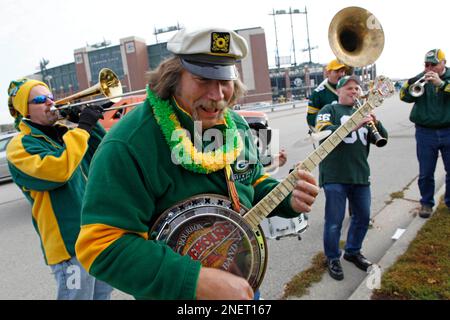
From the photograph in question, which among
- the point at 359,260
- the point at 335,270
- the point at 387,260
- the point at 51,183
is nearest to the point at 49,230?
the point at 51,183

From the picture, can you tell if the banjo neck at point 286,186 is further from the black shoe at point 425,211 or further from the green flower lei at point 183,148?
the black shoe at point 425,211

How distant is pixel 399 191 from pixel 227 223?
5253 millimetres

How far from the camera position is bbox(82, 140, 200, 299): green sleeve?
1.23 meters

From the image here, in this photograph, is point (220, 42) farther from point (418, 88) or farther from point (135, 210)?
point (418, 88)

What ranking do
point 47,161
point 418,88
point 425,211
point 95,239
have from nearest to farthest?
point 95,239
point 47,161
point 425,211
point 418,88

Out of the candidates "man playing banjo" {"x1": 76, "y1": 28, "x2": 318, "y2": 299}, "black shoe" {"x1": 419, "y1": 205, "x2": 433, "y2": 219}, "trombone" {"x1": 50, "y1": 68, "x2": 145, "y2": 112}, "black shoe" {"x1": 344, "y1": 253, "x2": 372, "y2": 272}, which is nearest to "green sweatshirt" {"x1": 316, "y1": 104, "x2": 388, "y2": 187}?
"black shoe" {"x1": 344, "y1": 253, "x2": 372, "y2": 272}

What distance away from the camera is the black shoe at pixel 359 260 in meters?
3.48

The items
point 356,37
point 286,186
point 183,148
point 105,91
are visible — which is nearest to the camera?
point 183,148

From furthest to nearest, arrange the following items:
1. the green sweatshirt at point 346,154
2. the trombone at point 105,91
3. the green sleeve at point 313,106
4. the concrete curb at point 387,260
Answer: the green sleeve at point 313,106
the green sweatshirt at point 346,154
the trombone at point 105,91
the concrete curb at point 387,260

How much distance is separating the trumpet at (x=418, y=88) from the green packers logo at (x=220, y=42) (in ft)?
13.3

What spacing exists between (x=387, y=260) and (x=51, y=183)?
3.10m

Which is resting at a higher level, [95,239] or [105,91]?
[105,91]

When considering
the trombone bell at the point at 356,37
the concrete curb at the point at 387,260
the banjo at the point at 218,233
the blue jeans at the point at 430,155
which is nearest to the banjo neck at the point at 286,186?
the banjo at the point at 218,233

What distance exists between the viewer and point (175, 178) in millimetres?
1447
